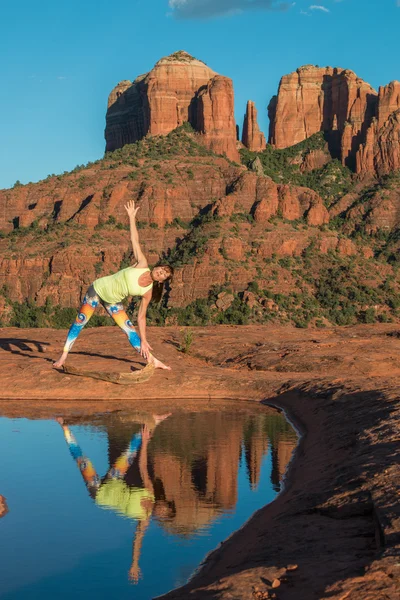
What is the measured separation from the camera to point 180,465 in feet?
36.0

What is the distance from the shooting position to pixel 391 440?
10000 millimetres

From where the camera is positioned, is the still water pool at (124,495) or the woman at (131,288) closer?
the still water pool at (124,495)

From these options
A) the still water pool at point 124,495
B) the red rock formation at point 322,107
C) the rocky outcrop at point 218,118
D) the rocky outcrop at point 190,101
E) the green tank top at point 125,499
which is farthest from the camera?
the red rock formation at point 322,107

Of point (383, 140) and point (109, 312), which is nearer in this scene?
point (109, 312)

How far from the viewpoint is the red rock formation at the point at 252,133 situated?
408 ft

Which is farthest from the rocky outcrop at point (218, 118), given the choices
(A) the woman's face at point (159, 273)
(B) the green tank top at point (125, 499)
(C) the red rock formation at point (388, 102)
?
(B) the green tank top at point (125, 499)

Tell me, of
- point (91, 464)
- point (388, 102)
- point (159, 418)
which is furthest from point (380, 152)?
point (91, 464)

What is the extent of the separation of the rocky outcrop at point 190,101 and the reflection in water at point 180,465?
10120cm

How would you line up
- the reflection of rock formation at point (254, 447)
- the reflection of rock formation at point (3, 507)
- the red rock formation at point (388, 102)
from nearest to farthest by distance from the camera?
1. the reflection of rock formation at point (3, 507)
2. the reflection of rock formation at point (254, 447)
3. the red rock formation at point (388, 102)

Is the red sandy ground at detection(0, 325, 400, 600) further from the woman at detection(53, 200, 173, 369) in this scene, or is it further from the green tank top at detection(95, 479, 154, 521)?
the woman at detection(53, 200, 173, 369)

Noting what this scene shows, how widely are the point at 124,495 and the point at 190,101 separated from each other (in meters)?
117

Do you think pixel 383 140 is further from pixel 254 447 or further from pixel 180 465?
pixel 180 465

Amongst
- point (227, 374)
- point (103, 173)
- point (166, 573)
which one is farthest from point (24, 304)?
point (166, 573)

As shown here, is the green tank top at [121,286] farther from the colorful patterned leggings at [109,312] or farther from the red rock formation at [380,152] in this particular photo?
the red rock formation at [380,152]
